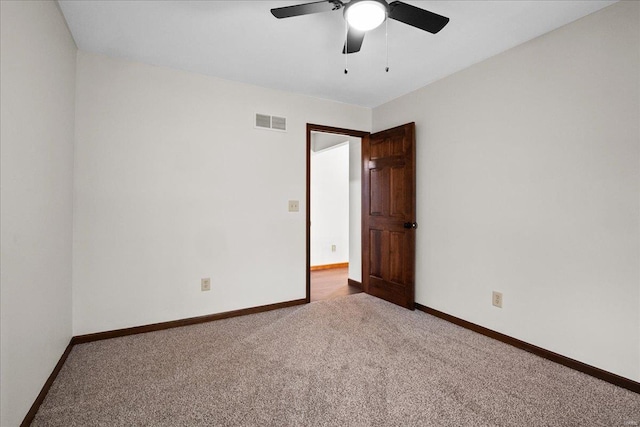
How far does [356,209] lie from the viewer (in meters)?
4.30

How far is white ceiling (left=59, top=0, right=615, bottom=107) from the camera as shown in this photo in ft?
6.40

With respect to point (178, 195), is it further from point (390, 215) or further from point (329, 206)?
point (329, 206)

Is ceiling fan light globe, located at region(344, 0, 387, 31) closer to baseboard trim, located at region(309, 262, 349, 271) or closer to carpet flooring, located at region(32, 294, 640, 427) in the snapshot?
carpet flooring, located at region(32, 294, 640, 427)

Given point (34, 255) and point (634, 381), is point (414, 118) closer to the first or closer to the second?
point (634, 381)

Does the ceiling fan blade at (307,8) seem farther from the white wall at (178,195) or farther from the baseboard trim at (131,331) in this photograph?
the baseboard trim at (131,331)

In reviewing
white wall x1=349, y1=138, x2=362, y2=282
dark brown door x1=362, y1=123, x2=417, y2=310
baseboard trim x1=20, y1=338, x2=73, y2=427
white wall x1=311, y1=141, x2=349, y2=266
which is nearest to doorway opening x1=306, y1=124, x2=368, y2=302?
white wall x1=311, y1=141, x2=349, y2=266

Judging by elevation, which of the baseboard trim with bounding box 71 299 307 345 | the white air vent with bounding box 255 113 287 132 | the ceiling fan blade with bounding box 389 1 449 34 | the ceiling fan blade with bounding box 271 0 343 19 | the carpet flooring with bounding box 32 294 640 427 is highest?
the ceiling fan blade with bounding box 271 0 343 19

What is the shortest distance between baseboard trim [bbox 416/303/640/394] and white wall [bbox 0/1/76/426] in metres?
3.10

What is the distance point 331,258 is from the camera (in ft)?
18.9

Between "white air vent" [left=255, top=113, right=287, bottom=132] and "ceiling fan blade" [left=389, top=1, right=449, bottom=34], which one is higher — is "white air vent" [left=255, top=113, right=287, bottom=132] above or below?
below

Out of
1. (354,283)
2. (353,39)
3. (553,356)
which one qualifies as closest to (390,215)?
(354,283)

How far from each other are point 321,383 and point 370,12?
2161 mm

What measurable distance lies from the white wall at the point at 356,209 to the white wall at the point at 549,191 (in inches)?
48.3

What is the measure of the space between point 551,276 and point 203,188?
2987 mm
